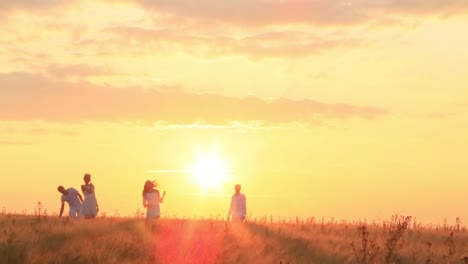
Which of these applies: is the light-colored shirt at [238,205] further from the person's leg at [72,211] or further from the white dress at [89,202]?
the person's leg at [72,211]

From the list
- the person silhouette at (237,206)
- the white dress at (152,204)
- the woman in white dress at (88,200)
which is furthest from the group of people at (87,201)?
the person silhouette at (237,206)

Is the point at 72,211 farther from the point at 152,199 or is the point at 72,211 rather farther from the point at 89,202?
the point at 152,199

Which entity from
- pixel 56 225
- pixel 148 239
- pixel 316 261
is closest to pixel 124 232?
pixel 148 239

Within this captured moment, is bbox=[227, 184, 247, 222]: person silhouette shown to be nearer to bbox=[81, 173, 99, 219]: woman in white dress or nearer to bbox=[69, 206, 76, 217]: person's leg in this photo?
bbox=[81, 173, 99, 219]: woman in white dress

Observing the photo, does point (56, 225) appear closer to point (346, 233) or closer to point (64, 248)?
point (64, 248)

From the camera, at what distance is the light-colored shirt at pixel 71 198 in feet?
86.6

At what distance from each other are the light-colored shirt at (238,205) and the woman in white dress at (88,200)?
4.87 m

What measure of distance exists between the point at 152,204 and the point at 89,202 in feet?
7.23

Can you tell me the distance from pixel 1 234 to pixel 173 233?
12.9 feet

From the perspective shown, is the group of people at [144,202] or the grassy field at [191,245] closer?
the grassy field at [191,245]

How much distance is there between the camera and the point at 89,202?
25.5m

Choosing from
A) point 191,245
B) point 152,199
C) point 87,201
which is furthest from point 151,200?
point 191,245

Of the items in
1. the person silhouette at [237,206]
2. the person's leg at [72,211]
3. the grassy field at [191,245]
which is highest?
the person silhouette at [237,206]

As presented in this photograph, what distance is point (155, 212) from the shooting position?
25.4 m
